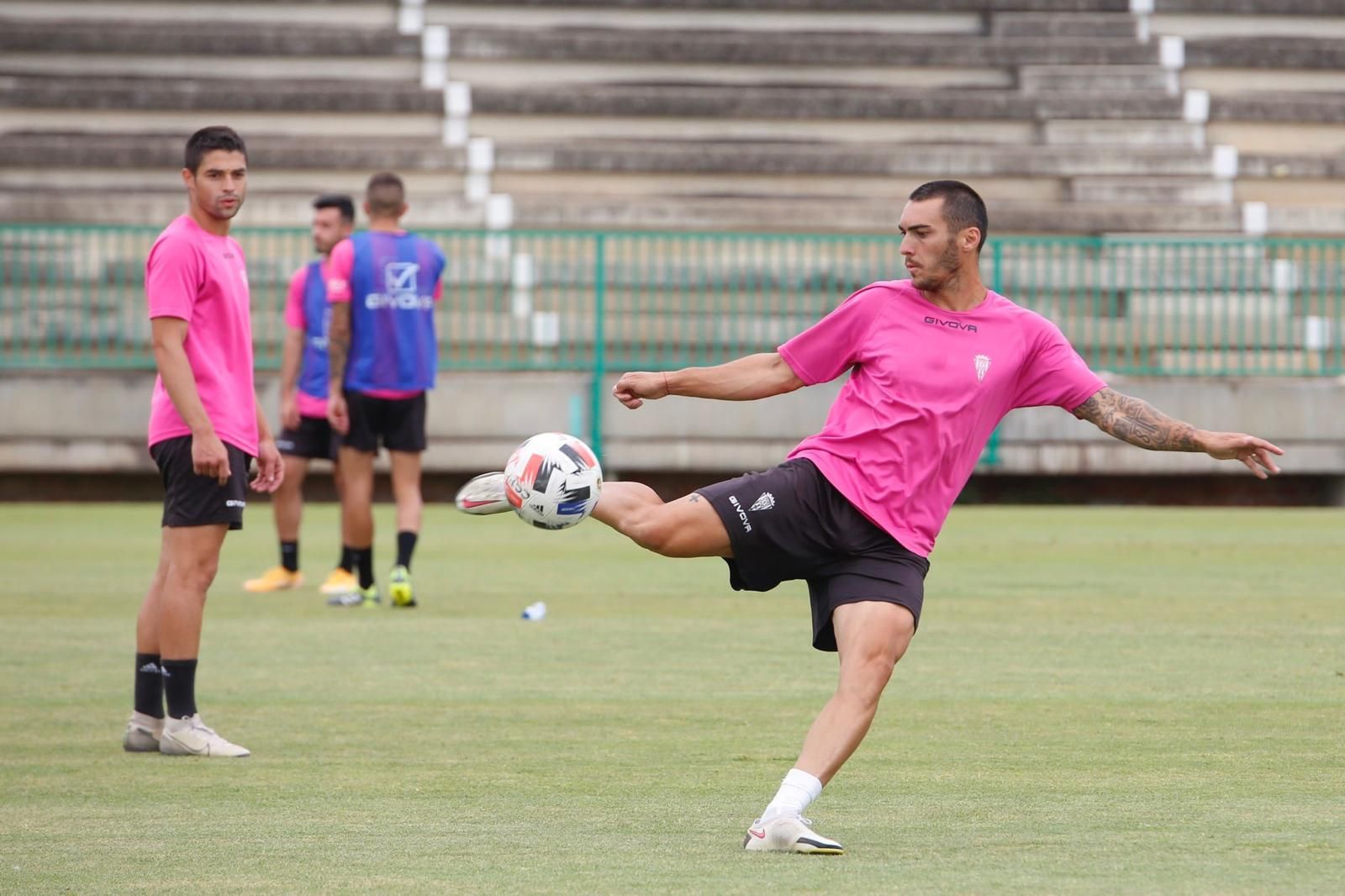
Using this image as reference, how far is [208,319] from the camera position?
268 inches

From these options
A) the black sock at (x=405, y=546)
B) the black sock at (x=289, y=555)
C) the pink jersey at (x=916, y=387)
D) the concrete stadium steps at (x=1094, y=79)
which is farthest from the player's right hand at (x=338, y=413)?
the concrete stadium steps at (x=1094, y=79)

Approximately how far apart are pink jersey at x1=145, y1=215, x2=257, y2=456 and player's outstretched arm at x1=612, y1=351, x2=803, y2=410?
179cm

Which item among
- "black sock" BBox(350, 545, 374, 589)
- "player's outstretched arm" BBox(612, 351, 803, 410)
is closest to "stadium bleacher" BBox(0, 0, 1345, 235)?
"black sock" BBox(350, 545, 374, 589)

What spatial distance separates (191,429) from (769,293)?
14018 mm

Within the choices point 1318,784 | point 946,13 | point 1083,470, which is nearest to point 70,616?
point 1318,784

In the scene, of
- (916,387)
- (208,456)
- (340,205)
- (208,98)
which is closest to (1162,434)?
(916,387)

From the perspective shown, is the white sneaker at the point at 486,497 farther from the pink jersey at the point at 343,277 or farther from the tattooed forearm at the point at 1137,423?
the pink jersey at the point at 343,277

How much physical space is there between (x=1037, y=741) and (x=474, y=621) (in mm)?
4355

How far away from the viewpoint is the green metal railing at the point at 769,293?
20.0 metres

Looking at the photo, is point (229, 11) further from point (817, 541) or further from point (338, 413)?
point (817, 541)

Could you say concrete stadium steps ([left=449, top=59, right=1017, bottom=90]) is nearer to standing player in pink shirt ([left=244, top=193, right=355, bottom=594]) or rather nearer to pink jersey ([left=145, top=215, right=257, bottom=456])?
standing player in pink shirt ([left=244, top=193, right=355, bottom=594])

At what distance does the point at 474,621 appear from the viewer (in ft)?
34.2

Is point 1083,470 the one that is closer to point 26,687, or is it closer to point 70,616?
point 70,616

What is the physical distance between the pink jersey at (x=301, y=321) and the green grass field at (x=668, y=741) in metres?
1.11
